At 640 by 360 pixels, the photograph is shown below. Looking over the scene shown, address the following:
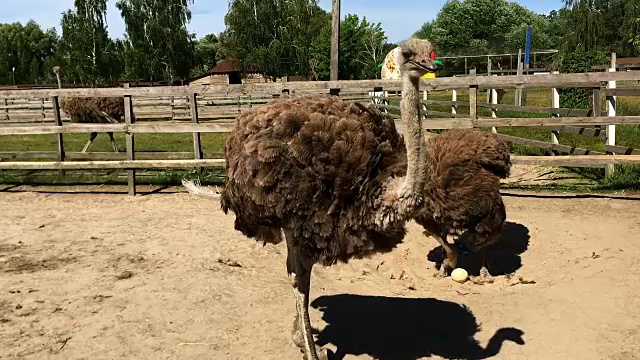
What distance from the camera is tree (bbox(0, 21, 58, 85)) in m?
63.1

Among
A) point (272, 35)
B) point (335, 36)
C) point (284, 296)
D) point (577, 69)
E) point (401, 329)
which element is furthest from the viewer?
point (272, 35)

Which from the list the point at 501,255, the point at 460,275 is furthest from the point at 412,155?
the point at 501,255

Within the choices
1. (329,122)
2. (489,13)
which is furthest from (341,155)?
(489,13)

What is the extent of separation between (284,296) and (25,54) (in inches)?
2792

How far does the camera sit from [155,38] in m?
41.7

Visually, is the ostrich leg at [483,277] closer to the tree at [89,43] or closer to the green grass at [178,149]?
the green grass at [178,149]

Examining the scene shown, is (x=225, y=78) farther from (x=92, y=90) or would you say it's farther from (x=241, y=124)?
(x=241, y=124)

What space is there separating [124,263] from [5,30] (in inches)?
2881

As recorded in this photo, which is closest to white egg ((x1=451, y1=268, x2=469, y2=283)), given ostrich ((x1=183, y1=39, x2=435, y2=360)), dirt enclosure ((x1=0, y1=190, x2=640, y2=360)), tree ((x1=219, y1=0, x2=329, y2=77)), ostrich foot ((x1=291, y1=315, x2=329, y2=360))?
dirt enclosure ((x1=0, y1=190, x2=640, y2=360))

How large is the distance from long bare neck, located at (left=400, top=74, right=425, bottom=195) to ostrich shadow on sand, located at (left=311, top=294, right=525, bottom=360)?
130 centimetres

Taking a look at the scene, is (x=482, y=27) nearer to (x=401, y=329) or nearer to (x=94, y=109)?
(x=94, y=109)

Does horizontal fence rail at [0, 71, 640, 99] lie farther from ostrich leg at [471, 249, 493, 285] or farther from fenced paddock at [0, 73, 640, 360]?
ostrich leg at [471, 249, 493, 285]

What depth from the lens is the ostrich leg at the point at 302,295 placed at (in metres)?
3.67

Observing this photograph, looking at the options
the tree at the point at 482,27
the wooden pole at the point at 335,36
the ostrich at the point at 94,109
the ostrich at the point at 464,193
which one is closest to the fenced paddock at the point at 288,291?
the ostrich at the point at 464,193
